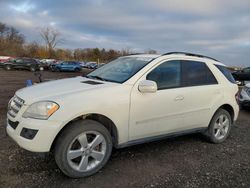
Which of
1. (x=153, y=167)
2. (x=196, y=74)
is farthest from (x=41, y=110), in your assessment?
(x=196, y=74)

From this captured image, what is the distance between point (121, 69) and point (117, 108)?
1010 mm

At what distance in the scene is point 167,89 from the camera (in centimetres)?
375

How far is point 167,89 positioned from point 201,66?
1082mm

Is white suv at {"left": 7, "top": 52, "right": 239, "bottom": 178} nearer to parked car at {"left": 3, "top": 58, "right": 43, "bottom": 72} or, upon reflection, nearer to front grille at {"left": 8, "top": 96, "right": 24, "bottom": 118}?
front grille at {"left": 8, "top": 96, "right": 24, "bottom": 118}

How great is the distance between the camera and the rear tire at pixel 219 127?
15.0 feet

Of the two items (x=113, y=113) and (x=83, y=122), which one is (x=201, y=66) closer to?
(x=113, y=113)

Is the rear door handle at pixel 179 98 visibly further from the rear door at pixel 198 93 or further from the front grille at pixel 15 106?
the front grille at pixel 15 106

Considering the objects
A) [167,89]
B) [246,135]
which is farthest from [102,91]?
[246,135]

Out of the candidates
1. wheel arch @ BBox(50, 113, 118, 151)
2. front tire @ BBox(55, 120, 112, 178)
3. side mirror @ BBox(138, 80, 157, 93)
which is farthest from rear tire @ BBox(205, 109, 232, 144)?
front tire @ BBox(55, 120, 112, 178)

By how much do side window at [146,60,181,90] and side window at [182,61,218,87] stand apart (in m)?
0.13

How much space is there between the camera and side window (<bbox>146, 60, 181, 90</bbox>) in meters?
3.72

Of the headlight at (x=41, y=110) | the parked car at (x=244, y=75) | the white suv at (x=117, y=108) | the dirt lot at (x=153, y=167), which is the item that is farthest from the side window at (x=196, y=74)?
the parked car at (x=244, y=75)

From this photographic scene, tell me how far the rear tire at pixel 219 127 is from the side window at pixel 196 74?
678 millimetres

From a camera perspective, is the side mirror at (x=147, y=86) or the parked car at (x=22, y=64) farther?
the parked car at (x=22, y=64)
